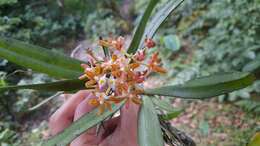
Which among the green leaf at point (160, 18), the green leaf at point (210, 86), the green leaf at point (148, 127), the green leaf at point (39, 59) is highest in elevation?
the green leaf at point (160, 18)

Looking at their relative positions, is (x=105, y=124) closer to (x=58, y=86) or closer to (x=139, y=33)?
(x=58, y=86)

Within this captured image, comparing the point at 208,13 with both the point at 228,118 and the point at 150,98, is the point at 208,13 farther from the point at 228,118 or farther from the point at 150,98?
the point at 150,98

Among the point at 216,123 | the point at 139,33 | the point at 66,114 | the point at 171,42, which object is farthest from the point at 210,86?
the point at 171,42

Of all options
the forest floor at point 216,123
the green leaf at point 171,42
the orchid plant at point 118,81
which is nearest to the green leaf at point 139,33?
the orchid plant at point 118,81

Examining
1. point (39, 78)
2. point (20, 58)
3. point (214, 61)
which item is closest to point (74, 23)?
point (39, 78)

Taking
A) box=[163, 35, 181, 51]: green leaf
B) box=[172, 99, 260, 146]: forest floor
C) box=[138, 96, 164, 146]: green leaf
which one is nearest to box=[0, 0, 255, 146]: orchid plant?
box=[138, 96, 164, 146]: green leaf

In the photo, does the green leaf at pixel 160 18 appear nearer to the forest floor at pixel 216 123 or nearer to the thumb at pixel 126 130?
the thumb at pixel 126 130

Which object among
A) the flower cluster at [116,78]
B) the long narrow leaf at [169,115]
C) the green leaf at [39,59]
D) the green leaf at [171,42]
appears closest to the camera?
the flower cluster at [116,78]

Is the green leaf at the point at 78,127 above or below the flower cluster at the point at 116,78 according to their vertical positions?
below

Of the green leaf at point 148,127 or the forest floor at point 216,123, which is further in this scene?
the forest floor at point 216,123

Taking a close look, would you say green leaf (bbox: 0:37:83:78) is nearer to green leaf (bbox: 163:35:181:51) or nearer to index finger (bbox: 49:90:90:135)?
index finger (bbox: 49:90:90:135)
